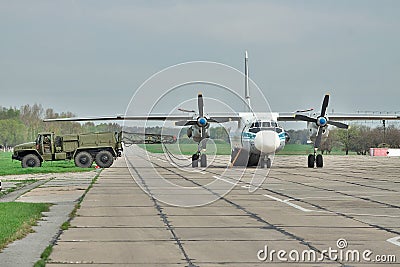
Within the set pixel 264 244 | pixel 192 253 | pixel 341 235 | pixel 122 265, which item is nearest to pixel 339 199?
pixel 341 235

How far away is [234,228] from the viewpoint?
13.6 meters

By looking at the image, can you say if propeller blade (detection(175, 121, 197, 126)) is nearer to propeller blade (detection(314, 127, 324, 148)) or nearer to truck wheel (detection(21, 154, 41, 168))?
propeller blade (detection(314, 127, 324, 148))

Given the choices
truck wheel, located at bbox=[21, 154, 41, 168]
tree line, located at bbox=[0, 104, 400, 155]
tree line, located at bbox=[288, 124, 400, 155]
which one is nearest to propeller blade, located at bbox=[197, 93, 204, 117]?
truck wheel, located at bbox=[21, 154, 41, 168]

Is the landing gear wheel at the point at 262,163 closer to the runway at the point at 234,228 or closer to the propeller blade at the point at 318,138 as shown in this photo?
the propeller blade at the point at 318,138

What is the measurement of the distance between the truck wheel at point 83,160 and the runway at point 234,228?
1835 centimetres

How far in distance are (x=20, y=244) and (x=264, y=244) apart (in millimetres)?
4270

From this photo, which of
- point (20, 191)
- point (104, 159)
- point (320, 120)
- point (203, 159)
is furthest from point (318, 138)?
point (20, 191)

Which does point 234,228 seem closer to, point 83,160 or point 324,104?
point 324,104

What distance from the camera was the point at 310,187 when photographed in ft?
82.0

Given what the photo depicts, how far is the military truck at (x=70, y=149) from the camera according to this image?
41688mm

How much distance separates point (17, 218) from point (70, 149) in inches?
1088

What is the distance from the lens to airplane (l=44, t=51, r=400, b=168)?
3500 centimetres

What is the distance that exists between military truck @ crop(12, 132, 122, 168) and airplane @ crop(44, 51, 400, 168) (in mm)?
2506

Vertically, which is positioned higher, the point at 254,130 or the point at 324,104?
the point at 324,104
